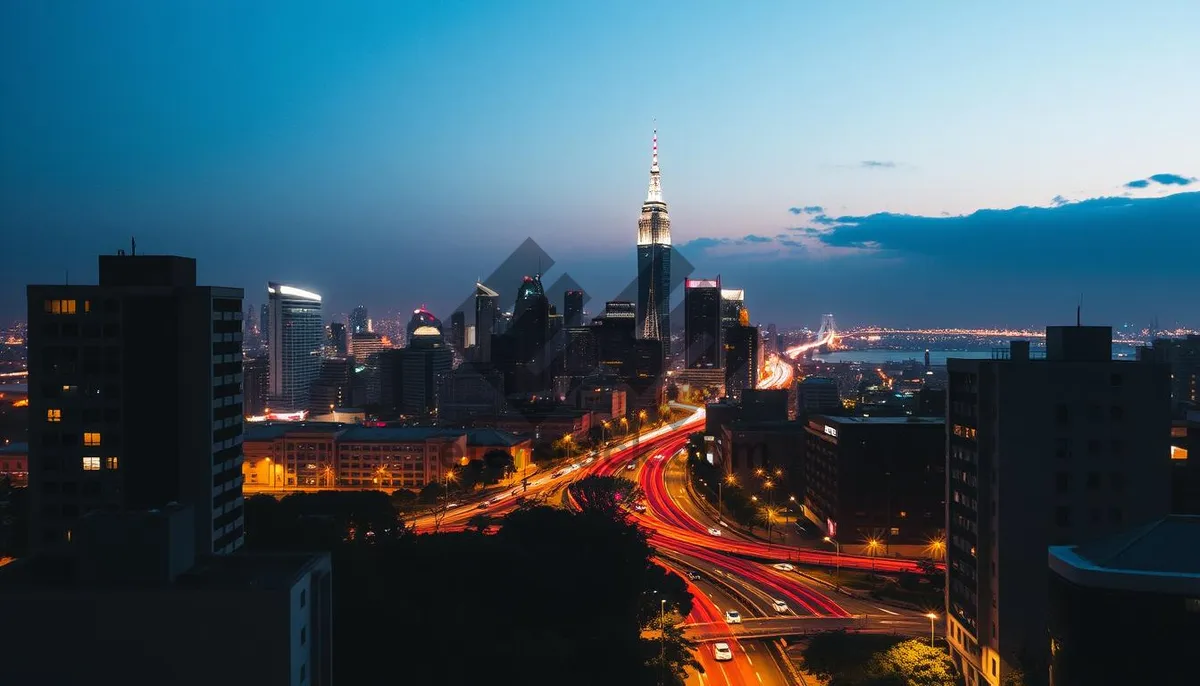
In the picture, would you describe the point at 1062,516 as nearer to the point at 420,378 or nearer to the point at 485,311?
the point at 420,378

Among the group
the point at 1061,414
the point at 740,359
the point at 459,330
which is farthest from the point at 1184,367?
the point at 459,330

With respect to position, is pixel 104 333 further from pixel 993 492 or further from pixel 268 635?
pixel 993 492

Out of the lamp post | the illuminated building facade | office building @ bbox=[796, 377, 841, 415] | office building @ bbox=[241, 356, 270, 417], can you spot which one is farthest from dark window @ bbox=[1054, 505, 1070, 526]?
office building @ bbox=[241, 356, 270, 417]

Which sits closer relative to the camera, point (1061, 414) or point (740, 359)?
point (1061, 414)

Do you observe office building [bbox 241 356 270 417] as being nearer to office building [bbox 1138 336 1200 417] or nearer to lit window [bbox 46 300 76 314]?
lit window [bbox 46 300 76 314]

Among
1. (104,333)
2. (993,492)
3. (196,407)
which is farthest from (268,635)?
(993,492)

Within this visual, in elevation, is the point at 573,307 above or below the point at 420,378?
above

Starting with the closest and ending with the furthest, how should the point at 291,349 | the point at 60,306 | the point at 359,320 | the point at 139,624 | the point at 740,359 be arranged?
1. the point at 139,624
2. the point at 60,306
3. the point at 291,349
4. the point at 740,359
5. the point at 359,320
